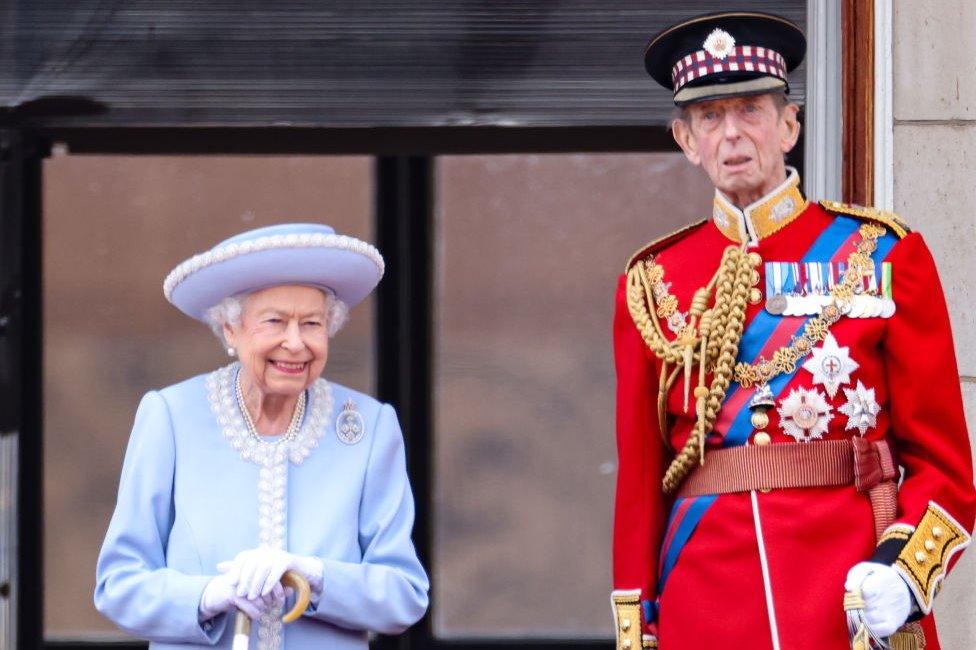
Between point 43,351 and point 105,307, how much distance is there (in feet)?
0.69

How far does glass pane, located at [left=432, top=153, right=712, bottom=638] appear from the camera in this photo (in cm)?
557

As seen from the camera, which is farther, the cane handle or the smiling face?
the smiling face

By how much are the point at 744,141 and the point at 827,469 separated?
0.64m

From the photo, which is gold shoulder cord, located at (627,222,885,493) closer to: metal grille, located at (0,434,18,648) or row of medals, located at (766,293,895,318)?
row of medals, located at (766,293,895,318)

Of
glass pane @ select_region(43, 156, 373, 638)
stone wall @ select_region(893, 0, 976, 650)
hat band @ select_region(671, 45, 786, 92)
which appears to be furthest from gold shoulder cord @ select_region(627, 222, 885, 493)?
glass pane @ select_region(43, 156, 373, 638)

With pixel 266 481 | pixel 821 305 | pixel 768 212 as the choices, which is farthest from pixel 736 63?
pixel 266 481

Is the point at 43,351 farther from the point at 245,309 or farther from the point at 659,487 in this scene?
the point at 659,487

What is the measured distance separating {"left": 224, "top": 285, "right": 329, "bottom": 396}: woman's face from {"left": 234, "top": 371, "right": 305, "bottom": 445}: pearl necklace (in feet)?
0.30

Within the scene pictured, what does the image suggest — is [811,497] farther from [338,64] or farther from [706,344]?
[338,64]

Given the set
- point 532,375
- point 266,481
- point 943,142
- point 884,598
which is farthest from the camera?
point 532,375

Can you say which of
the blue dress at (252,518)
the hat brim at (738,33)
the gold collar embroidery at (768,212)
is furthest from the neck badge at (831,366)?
the blue dress at (252,518)

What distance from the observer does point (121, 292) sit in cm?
559

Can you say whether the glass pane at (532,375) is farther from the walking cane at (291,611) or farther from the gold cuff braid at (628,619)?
the walking cane at (291,611)

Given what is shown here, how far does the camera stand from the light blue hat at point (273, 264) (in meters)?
3.86
